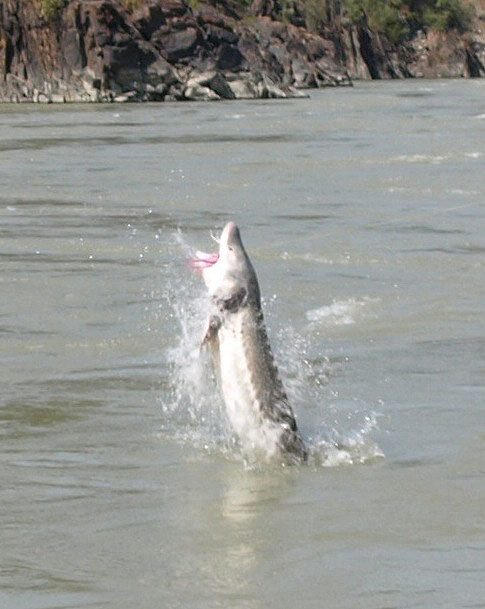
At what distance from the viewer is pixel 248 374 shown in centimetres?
838

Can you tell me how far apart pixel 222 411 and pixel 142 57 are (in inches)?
2399

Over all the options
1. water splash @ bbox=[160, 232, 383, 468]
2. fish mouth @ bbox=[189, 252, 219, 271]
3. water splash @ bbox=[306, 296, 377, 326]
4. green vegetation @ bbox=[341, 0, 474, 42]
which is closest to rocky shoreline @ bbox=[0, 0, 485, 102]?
green vegetation @ bbox=[341, 0, 474, 42]

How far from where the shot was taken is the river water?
6.81m

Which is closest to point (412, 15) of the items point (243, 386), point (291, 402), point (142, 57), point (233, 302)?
point (142, 57)

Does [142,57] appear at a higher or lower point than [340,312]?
lower

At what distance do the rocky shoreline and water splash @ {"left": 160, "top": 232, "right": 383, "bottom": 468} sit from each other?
181 ft

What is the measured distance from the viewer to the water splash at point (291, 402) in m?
8.81

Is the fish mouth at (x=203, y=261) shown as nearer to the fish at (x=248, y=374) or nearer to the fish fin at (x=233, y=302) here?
the fish at (x=248, y=374)

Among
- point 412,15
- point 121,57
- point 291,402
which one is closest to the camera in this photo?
point 291,402

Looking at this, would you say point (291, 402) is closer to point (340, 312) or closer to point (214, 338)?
point (214, 338)

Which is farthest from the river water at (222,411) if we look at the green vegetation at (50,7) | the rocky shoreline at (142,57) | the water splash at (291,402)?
the green vegetation at (50,7)

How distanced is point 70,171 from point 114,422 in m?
18.2

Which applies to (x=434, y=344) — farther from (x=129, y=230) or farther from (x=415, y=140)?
(x=415, y=140)

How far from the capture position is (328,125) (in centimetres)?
4341
